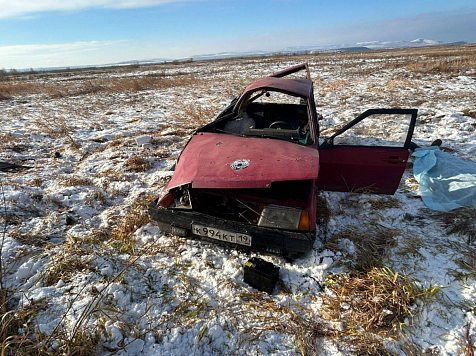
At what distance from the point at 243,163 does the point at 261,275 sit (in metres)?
1.04

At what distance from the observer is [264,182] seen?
2170 mm

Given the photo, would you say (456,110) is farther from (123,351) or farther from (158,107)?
(158,107)

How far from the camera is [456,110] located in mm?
6656

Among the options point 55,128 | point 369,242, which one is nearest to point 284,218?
point 369,242

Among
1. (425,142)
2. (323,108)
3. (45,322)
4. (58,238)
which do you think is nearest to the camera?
(45,322)

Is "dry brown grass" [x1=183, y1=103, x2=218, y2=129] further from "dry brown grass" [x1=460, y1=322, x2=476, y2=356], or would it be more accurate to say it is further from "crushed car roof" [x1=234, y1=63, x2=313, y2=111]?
"dry brown grass" [x1=460, y1=322, x2=476, y2=356]

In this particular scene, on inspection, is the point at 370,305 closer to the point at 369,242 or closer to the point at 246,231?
the point at 369,242

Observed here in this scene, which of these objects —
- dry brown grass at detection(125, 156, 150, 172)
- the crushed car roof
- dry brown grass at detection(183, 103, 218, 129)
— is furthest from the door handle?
dry brown grass at detection(183, 103, 218, 129)

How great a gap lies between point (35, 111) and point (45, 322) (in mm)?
10378

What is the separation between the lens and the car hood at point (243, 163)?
2203mm

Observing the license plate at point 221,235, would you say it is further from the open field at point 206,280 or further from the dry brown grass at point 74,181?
the dry brown grass at point 74,181

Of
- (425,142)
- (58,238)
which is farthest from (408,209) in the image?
(58,238)

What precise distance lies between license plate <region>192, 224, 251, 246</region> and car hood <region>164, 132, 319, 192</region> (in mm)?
444


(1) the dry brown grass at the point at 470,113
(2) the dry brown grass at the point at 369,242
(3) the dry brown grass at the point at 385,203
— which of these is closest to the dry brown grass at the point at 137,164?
(2) the dry brown grass at the point at 369,242
